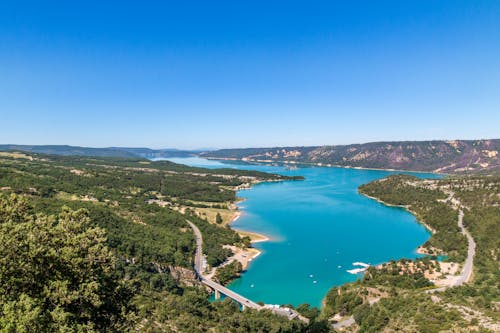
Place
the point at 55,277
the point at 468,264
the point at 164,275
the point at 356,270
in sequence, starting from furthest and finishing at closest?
the point at 468,264
the point at 356,270
the point at 164,275
the point at 55,277

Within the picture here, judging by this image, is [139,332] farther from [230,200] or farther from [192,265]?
[230,200]

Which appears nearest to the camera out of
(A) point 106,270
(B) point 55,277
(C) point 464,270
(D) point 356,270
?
(B) point 55,277

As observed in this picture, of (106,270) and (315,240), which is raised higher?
(106,270)

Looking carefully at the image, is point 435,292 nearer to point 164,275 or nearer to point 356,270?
point 356,270

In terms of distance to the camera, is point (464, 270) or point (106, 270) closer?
point (106, 270)

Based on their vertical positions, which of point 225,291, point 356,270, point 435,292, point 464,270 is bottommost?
point 356,270

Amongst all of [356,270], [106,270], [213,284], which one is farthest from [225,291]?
[106,270]
